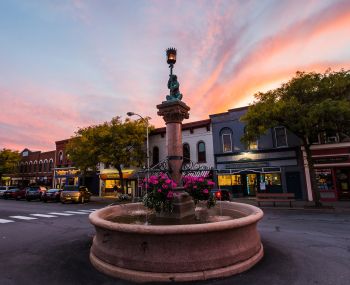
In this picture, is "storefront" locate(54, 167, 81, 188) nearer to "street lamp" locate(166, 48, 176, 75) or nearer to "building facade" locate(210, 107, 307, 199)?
"building facade" locate(210, 107, 307, 199)

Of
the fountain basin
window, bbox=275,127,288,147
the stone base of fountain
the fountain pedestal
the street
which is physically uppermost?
window, bbox=275,127,288,147

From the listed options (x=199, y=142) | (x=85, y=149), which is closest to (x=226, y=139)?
(x=199, y=142)

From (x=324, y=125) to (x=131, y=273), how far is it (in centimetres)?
1675

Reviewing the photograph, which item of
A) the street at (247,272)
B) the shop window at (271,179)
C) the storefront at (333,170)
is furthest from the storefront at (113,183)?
the street at (247,272)

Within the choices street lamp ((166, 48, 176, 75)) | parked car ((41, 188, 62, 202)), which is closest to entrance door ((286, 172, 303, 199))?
street lamp ((166, 48, 176, 75))

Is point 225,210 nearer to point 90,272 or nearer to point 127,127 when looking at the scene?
point 90,272

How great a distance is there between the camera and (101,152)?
2744 centimetres

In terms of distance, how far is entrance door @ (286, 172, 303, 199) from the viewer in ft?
75.2

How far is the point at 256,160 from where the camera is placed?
2514cm

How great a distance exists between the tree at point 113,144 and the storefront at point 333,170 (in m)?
18.6

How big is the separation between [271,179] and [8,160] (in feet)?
180

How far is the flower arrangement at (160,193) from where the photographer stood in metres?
6.78

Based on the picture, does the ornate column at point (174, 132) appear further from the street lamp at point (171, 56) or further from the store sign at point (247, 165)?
the store sign at point (247, 165)

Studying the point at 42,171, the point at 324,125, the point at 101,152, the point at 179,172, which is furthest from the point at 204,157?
the point at 42,171
